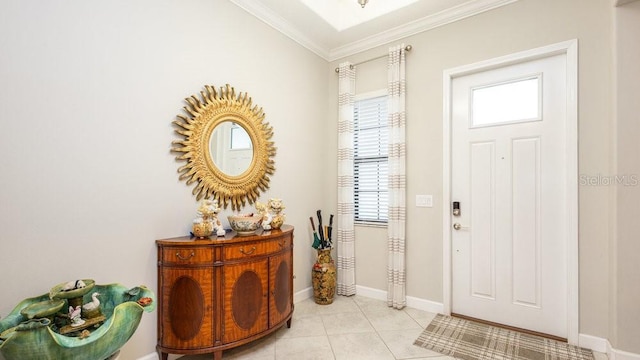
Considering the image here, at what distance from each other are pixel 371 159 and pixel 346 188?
1.45ft

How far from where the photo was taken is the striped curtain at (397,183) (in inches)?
120

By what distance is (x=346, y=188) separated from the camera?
3.42 m

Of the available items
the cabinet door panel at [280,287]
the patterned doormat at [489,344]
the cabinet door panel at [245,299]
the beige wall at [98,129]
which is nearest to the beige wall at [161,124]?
the beige wall at [98,129]

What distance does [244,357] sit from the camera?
85.2 inches

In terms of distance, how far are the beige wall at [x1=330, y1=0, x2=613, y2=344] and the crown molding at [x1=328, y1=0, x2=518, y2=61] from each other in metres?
0.06

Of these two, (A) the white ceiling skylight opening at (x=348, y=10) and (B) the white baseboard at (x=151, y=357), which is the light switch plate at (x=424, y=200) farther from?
(B) the white baseboard at (x=151, y=357)

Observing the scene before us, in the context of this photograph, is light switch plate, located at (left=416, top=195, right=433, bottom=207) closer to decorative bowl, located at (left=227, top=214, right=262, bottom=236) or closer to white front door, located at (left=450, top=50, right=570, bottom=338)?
white front door, located at (left=450, top=50, right=570, bottom=338)

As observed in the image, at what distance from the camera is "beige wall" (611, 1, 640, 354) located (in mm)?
1987

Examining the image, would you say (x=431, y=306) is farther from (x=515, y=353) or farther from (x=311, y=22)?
(x=311, y=22)

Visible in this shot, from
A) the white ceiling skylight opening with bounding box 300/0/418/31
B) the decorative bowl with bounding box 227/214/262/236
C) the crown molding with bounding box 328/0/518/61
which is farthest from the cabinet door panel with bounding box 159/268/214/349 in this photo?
the crown molding with bounding box 328/0/518/61

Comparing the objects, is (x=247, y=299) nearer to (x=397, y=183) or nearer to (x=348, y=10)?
(x=397, y=183)

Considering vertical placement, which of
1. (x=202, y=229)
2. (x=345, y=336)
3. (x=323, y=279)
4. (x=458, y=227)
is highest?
(x=202, y=229)

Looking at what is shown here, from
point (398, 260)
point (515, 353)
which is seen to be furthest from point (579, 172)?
point (398, 260)

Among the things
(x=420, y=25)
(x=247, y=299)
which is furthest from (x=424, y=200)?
(x=247, y=299)
